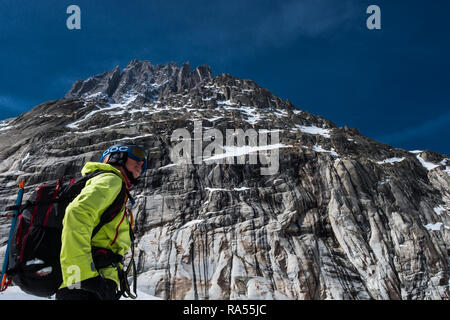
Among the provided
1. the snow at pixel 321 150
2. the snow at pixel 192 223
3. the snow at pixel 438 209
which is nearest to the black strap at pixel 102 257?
the snow at pixel 192 223

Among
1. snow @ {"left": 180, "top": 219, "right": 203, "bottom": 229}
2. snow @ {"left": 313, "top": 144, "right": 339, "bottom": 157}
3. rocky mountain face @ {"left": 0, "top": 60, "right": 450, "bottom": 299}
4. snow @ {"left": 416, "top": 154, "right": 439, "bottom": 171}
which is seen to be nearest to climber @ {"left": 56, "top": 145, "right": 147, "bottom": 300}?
rocky mountain face @ {"left": 0, "top": 60, "right": 450, "bottom": 299}

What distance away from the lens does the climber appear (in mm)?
2861

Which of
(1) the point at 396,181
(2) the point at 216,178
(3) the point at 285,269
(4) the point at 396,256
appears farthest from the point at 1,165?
(1) the point at 396,181

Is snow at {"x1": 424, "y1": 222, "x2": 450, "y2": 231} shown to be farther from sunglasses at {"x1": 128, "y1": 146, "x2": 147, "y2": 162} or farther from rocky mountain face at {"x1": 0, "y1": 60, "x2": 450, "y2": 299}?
sunglasses at {"x1": 128, "y1": 146, "x2": 147, "y2": 162}

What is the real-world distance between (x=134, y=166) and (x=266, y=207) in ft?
113

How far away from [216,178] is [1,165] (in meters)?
35.9

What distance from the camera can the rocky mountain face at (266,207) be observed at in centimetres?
2952

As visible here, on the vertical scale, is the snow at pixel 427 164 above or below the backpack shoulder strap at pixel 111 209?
above

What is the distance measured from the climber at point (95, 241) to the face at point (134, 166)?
2 cm

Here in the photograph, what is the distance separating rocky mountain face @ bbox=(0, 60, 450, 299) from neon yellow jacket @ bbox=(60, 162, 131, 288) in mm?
26140

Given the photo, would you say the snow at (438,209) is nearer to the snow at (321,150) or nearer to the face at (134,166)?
the snow at (321,150)

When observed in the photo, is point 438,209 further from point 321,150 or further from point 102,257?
point 102,257

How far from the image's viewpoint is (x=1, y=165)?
4578 centimetres
